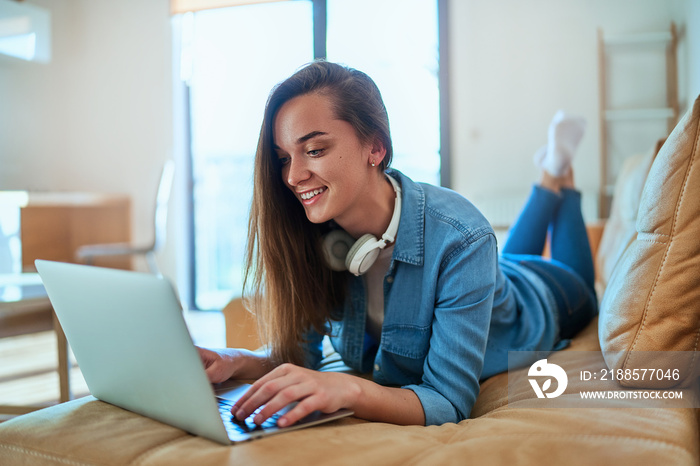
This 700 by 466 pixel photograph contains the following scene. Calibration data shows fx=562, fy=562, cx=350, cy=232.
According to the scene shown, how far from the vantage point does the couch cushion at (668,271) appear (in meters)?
0.78

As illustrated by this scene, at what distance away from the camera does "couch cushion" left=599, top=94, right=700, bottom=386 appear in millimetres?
780

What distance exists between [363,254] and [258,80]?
3528 millimetres

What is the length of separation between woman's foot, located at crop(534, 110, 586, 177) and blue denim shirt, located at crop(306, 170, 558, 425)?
2.71 feet

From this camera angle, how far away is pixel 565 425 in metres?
0.66

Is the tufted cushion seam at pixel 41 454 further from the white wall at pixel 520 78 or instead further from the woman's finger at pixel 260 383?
the white wall at pixel 520 78

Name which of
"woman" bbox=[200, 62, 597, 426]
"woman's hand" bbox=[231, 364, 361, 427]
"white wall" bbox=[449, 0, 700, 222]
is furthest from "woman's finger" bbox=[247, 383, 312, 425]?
"white wall" bbox=[449, 0, 700, 222]

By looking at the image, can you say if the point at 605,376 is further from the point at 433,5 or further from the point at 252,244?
the point at 433,5

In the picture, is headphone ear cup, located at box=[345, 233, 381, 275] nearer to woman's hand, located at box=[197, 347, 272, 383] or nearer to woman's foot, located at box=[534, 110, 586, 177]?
woman's hand, located at box=[197, 347, 272, 383]

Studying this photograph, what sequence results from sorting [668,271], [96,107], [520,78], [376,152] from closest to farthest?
[668,271] < [376,152] < [520,78] < [96,107]

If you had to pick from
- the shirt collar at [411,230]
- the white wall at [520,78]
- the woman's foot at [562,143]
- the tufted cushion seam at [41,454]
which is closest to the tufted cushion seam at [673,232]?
the shirt collar at [411,230]

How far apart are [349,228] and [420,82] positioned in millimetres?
3193

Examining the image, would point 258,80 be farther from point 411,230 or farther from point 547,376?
point 547,376

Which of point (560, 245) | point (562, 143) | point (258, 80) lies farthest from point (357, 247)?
point (258, 80)

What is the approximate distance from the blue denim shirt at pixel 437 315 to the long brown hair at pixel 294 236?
0.07m
